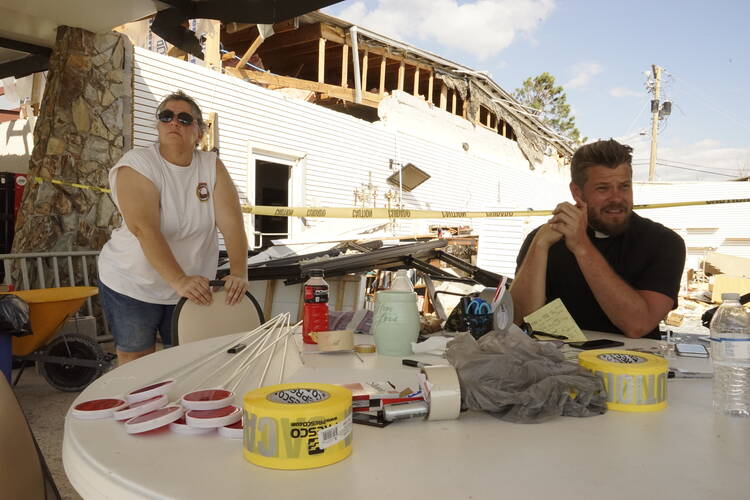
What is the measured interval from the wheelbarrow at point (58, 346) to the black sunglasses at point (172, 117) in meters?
2.15

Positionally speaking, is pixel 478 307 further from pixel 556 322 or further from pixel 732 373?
pixel 732 373

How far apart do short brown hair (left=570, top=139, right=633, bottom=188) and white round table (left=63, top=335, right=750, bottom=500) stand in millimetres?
1719

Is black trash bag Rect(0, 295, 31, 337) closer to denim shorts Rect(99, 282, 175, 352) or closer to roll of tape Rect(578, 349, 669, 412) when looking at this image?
denim shorts Rect(99, 282, 175, 352)

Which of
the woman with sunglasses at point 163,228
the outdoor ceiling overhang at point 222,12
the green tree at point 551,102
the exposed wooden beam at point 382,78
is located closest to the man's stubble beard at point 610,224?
the woman with sunglasses at point 163,228

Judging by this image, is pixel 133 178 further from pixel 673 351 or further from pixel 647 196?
pixel 647 196

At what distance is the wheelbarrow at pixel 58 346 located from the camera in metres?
4.11

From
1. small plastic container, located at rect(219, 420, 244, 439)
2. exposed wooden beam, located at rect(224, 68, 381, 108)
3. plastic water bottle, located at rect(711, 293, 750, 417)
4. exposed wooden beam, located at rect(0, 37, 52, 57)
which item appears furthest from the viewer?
exposed wooden beam, located at rect(224, 68, 381, 108)

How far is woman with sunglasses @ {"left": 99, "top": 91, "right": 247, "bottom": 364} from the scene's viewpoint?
8.54 ft

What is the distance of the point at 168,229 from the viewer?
2736 mm

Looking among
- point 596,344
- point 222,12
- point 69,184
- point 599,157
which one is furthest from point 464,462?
point 69,184

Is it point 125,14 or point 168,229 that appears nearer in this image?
point 168,229

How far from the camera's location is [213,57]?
8984 mm

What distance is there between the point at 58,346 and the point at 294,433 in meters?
4.55

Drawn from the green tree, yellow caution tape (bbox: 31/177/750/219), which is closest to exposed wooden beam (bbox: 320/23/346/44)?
yellow caution tape (bbox: 31/177/750/219)
